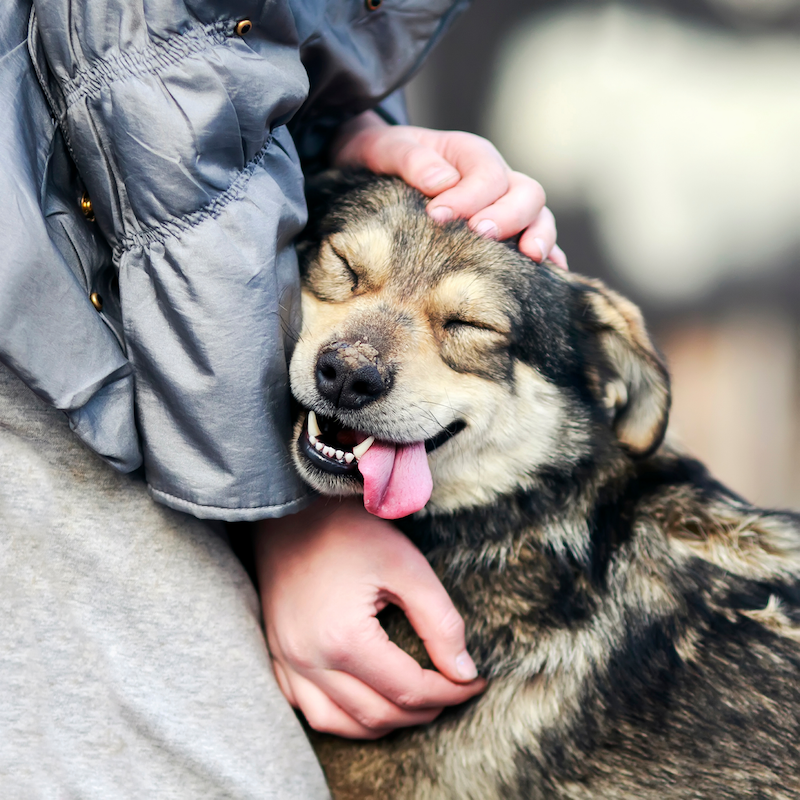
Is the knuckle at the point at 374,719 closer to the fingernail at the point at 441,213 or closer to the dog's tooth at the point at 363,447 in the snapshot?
the dog's tooth at the point at 363,447

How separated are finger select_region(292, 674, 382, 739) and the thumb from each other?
208 millimetres

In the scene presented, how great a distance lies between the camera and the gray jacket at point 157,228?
3.37 ft

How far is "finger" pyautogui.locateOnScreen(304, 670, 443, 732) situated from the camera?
1.34 meters

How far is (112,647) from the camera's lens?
1111 mm

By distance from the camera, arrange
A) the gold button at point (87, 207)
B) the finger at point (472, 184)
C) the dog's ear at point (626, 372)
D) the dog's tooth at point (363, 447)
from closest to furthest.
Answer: the gold button at point (87, 207), the dog's tooth at point (363, 447), the finger at point (472, 184), the dog's ear at point (626, 372)

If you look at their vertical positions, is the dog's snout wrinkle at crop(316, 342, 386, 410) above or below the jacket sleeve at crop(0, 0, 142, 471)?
below

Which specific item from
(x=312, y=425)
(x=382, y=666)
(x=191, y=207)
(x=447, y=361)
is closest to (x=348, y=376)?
(x=312, y=425)

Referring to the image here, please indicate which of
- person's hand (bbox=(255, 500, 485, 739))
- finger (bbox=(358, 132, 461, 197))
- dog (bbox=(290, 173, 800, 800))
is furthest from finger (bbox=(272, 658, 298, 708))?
finger (bbox=(358, 132, 461, 197))

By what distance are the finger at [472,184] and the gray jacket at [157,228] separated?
1.40 ft

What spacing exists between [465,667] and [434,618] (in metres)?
0.13

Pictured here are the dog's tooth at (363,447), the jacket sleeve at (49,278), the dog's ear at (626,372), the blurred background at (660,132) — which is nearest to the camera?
the jacket sleeve at (49,278)

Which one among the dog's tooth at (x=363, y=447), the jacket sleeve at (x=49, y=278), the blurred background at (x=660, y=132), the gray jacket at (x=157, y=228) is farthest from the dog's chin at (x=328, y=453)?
the blurred background at (x=660, y=132)

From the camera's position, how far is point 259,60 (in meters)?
1.12

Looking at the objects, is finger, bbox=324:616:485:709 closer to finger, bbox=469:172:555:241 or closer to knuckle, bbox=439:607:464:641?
knuckle, bbox=439:607:464:641
